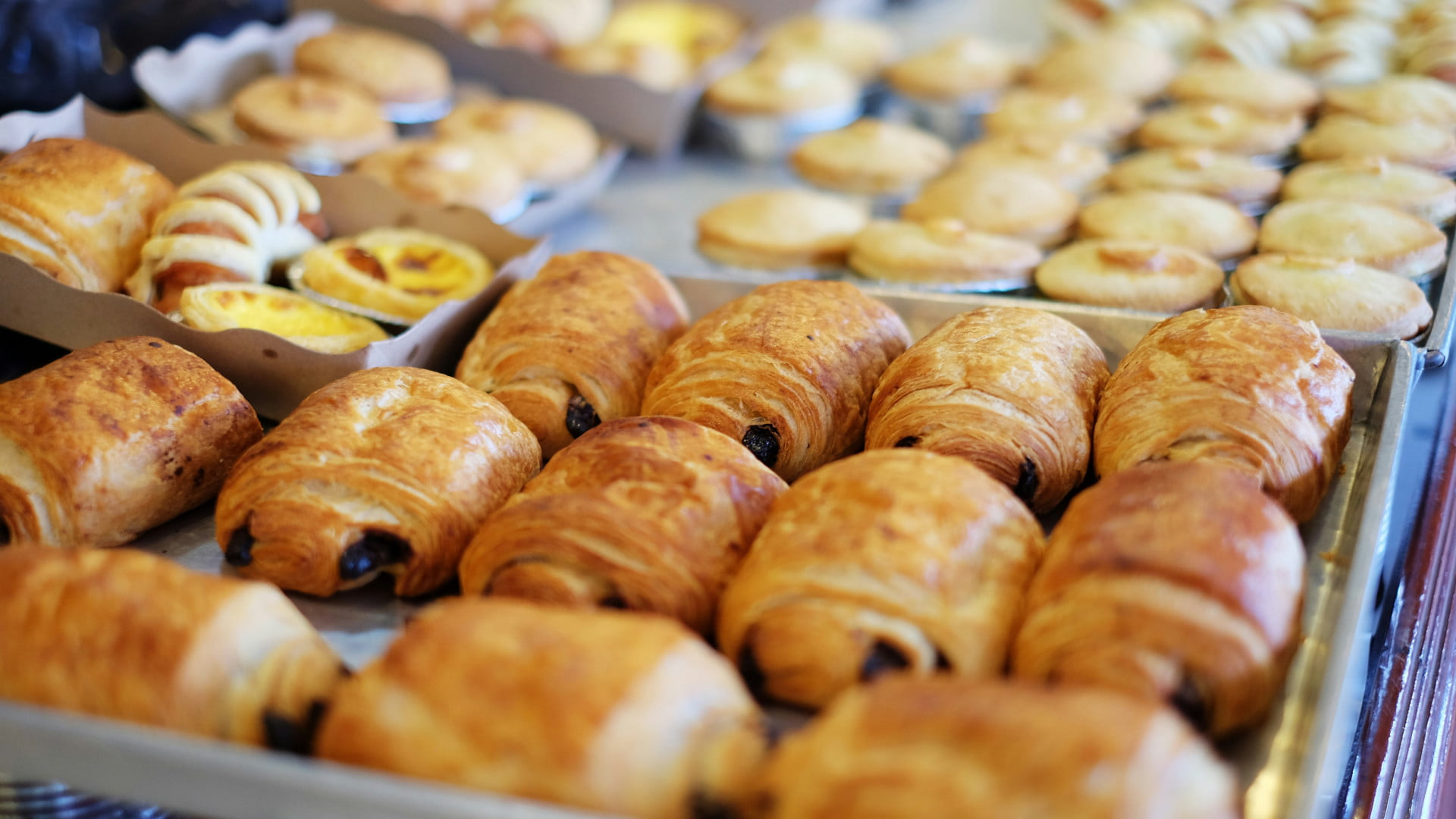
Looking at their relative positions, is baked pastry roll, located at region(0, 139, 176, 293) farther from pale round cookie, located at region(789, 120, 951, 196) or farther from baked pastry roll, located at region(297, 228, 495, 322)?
pale round cookie, located at region(789, 120, 951, 196)

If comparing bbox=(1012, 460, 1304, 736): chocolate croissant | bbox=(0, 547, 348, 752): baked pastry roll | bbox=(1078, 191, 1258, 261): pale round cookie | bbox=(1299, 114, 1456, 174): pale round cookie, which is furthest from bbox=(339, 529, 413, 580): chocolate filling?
bbox=(1299, 114, 1456, 174): pale round cookie

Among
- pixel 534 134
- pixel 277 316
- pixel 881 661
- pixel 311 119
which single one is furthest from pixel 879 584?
pixel 311 119

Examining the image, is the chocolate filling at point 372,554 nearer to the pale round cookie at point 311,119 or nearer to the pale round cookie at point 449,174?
the pale round cookie at point 449,174

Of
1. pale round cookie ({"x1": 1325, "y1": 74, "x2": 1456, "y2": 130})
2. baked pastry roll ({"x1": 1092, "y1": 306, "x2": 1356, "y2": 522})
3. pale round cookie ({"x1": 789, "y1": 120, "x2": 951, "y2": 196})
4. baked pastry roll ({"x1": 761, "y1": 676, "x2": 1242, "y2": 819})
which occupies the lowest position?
pale round cookie ({"x1": 789, "y1": 120, "x2": 951, "y2": 196})

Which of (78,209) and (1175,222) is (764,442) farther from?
(78,209)

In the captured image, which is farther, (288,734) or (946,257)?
(946,257)

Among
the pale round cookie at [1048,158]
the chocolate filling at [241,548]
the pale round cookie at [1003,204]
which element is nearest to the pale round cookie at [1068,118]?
the pale round cookie at [1048,158]

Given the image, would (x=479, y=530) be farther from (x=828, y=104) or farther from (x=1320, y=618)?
(x=828, y=104)
